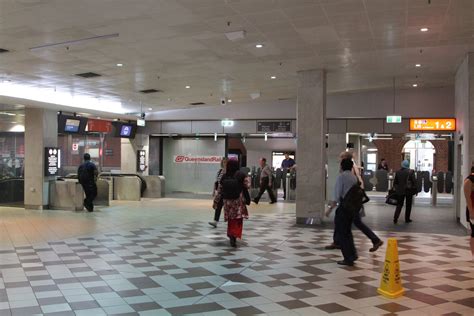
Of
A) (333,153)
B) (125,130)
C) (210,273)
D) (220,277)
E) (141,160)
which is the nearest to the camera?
(220,277)

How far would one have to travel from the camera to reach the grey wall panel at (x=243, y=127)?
1820 cm

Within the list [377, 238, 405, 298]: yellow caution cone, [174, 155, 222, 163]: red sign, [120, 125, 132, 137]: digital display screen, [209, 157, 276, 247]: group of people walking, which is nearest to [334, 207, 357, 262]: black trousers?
[377, 238, 405, 298]: yellow caution cone

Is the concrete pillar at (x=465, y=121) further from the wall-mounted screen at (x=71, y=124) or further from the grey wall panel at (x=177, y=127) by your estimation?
the wall-mounted screen at (x=71, y=124)

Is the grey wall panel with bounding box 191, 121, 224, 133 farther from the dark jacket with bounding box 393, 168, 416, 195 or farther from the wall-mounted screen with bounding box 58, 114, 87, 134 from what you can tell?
the dark jacket with bounding box 393, 168, 416, 195

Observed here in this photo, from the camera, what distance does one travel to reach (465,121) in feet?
33.8

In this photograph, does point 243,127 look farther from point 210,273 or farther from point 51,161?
point 210,273

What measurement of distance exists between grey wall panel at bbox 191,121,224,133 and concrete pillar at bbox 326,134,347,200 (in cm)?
430

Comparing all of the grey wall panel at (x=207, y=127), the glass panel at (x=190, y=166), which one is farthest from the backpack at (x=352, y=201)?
the glass panel at (x=190, y=166)

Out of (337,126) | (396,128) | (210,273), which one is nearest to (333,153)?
(337,126)

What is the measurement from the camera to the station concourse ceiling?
687 centimetres

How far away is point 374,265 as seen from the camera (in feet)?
22.1

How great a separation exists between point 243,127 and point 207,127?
1.55 meters

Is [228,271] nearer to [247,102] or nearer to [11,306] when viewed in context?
[11,306]

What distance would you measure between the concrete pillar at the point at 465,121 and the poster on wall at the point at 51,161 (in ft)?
35.6
